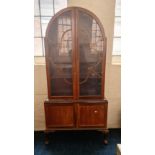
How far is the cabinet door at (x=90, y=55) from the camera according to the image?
2.13 m

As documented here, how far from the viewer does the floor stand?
215cm

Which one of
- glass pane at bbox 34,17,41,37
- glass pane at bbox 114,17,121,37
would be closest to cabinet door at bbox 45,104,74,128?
glass pane at bbox 34,17,41,37

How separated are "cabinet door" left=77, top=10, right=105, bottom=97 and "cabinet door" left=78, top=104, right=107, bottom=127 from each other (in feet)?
0.50

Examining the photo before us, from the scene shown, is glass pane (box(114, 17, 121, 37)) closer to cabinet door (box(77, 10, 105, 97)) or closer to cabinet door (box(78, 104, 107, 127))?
cabinet door (box(77, 10, 105, 97))

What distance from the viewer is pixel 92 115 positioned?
2.22 metres

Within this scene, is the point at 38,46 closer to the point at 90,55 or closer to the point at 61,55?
the point at 61,55

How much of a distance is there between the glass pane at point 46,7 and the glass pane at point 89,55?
0.61 meters

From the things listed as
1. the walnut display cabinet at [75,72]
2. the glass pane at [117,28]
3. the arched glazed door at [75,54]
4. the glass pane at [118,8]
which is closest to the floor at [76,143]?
the walnut display cabinet at [75,72]
